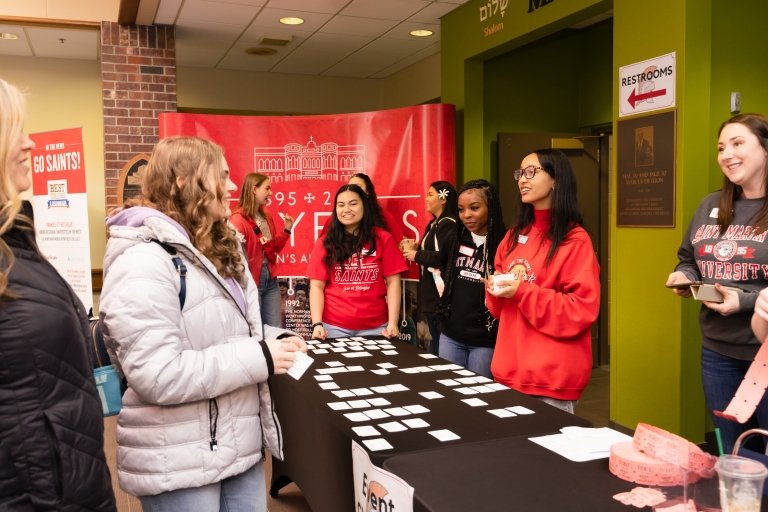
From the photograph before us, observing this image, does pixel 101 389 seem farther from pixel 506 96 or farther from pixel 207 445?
pixel 506 96

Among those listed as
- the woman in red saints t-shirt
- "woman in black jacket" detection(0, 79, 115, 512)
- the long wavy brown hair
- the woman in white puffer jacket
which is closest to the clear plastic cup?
the woman in white puffer jacket

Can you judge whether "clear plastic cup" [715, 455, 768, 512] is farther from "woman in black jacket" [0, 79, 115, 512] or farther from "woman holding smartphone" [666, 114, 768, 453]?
A: "woman holding smartphone" [666, 114, 768, 453]

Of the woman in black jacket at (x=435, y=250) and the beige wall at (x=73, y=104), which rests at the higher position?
the beige wall at (x=73, y=104)

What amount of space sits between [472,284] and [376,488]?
Answer: 68.0 inches

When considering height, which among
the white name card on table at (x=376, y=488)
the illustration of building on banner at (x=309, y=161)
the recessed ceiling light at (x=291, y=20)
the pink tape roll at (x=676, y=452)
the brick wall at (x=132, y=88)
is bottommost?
the white name card on table at (x=376, y=488)

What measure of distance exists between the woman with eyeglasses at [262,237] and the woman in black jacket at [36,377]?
3.60 m

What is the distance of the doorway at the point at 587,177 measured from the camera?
5859 millimetres

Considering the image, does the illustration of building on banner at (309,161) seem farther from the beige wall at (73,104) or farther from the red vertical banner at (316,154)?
the beige wall at (73,104)

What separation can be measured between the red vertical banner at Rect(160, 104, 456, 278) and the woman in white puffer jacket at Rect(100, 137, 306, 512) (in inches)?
147

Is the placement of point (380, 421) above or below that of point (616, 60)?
below

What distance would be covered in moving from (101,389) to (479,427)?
102 cm

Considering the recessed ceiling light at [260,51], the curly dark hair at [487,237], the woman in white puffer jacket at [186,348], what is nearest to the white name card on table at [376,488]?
the woman in white puffer jacket at [186,348]

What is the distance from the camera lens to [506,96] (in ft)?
20.0

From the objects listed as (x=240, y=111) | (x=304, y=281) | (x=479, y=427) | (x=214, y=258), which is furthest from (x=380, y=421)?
(x=240, y=111)
